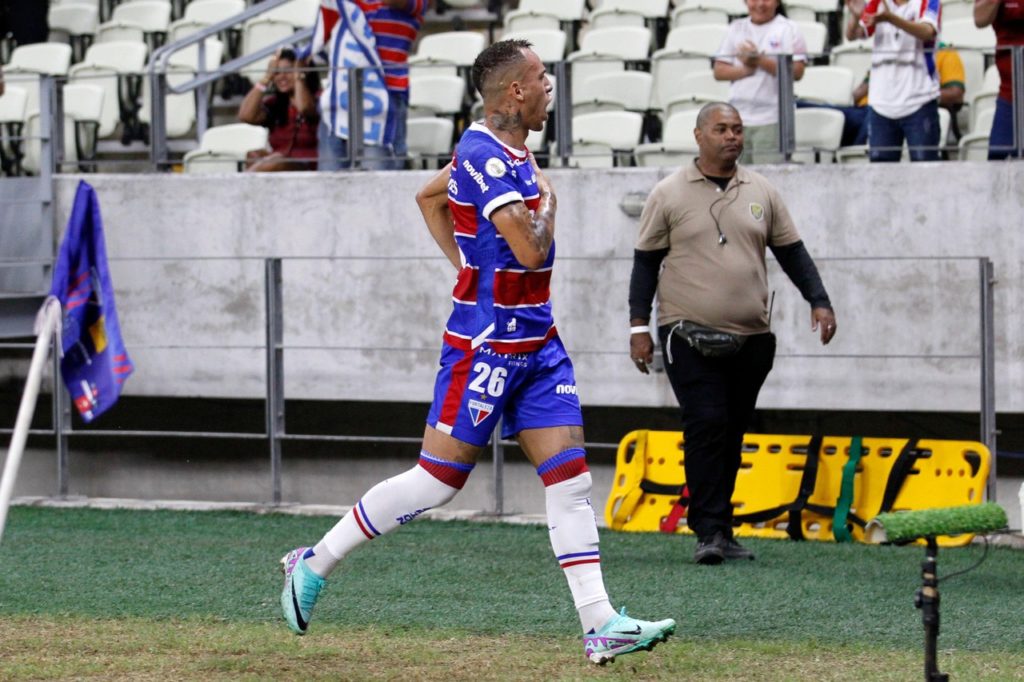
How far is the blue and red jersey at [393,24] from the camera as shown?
1117 centimetres

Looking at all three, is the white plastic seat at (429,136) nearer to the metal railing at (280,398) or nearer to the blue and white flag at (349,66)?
the blue and white flag at (349,66)

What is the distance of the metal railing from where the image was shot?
30.8ft

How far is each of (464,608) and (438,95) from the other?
17.7ft

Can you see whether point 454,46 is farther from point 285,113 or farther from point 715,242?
point 715,242

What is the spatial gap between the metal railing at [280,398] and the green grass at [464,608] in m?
0.76

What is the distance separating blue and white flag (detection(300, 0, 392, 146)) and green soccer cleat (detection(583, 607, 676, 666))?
5.96 m

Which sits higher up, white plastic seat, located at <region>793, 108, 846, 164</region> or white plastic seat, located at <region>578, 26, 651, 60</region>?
white plastic seat, located at <region>578, 26, 651, 60</region>

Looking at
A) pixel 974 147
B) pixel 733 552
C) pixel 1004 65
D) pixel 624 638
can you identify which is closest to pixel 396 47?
pixel 974 147

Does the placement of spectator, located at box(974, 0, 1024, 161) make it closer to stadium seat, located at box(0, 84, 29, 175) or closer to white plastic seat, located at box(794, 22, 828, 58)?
white plastic seat, located at box(794, 22, 828, 58)

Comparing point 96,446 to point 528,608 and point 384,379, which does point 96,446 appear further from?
point 528,608

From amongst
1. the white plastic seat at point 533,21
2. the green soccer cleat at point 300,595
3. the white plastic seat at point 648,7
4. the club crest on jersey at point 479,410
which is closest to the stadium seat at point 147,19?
the white plastic seat at point 533,21

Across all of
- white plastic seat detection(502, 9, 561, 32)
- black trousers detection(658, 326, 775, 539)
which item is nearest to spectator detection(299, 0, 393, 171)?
white plastic seat detection(502, 9, 561, 32)

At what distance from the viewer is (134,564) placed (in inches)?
331

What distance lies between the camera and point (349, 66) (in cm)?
1107
